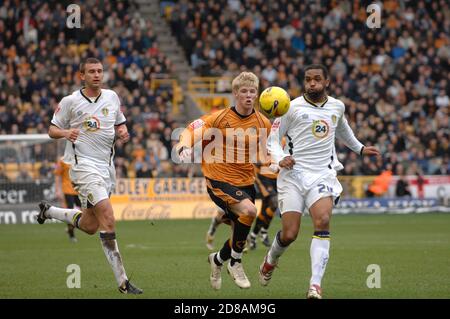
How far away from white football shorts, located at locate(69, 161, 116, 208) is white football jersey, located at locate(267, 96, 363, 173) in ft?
7.02

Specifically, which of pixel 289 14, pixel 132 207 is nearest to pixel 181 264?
pixel 132 207

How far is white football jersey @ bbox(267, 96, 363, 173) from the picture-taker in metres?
11.2

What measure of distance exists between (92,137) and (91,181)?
579mm

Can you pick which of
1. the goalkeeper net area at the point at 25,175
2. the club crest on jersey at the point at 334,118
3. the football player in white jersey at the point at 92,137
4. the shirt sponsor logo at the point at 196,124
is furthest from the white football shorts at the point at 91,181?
the goalkeeper net area at the point at 25,175

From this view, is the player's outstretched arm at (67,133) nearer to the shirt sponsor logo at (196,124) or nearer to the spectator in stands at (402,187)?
the shirt sponsor logo at (196,124)

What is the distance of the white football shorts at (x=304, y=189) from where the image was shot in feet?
36.2

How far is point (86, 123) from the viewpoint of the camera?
Answer: 471 inches

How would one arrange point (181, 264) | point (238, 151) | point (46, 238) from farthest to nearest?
point (46, 238) → point (181, 264) → point (238, 151)

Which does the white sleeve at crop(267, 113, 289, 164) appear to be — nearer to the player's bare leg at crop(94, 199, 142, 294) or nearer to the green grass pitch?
the green grass pitch

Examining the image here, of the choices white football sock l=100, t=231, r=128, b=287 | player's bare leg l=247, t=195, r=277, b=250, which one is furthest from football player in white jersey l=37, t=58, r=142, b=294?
player's bare leg l=247, t=195, r=277, b=250

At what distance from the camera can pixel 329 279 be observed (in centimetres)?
1296

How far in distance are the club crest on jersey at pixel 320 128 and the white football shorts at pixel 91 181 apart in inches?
105
